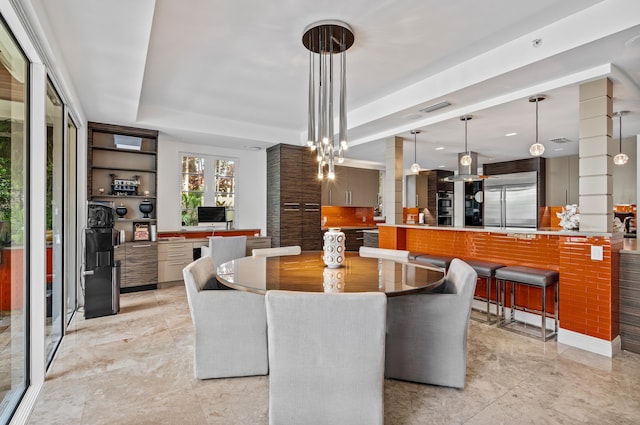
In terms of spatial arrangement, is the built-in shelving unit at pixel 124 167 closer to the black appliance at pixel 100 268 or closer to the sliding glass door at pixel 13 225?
the black appliance at pixel 100 268

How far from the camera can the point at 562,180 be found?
7.22 m

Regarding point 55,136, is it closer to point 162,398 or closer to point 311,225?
point 162,398

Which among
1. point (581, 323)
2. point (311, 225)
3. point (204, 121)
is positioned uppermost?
point (204, 121)

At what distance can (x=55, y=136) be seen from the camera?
3.12 m

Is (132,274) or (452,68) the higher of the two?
(452,68)

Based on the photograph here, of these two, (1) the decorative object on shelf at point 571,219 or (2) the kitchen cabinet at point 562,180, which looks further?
(2) the kitchen cabinet at point 562,180

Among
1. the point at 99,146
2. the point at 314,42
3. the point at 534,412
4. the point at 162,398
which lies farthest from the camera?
the point at 99,146

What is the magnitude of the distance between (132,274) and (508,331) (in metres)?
4.87

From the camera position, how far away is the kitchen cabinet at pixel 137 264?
4.77 m

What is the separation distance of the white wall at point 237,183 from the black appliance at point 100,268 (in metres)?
1.53

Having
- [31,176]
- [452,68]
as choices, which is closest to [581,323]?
[452,68]

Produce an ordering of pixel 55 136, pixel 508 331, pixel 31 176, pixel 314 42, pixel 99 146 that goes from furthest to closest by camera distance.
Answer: pixel 99 146
pixel 508 331
pixel 55 136
pixel 314 42
pixel 31 176

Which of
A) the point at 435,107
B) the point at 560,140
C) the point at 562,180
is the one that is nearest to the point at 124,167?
the point at 435,107

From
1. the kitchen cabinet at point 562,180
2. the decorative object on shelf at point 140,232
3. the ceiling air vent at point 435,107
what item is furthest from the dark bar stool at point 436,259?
the kitchen cabinet at point 562,180
